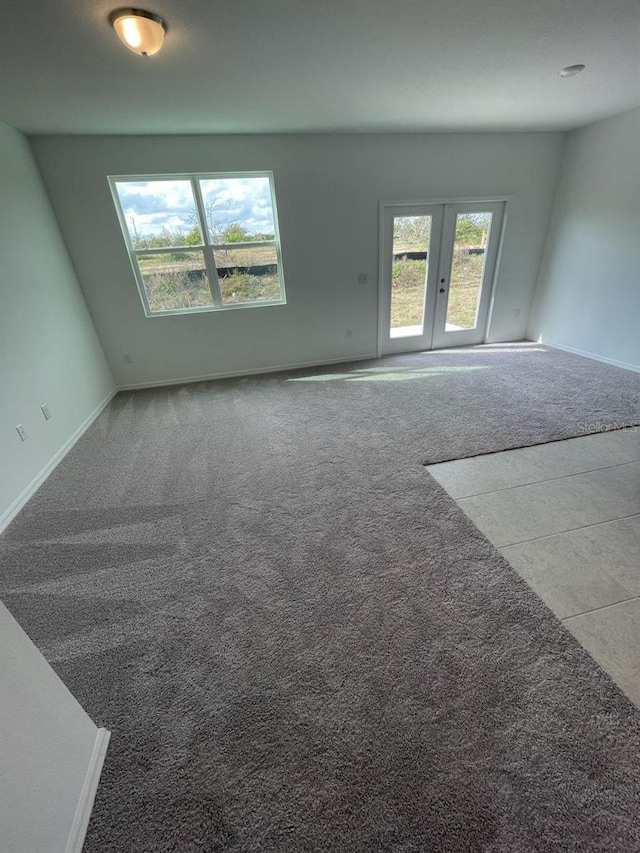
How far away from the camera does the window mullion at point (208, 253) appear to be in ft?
11.7

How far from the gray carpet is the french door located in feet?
8.41

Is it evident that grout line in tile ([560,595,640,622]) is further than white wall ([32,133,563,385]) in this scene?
No

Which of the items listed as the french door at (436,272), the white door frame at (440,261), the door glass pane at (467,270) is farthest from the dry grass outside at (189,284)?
the door glass pane at (467,270)

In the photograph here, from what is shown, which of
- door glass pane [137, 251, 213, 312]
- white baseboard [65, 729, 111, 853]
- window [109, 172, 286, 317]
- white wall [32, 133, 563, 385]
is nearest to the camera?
white baseboard [65, 729, 111, 853]

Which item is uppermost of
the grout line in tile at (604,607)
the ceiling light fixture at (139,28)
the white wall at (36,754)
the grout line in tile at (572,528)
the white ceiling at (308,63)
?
the white ceiling at (308,63)

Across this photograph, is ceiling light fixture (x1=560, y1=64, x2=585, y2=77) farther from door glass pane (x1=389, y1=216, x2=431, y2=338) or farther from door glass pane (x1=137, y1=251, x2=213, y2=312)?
door glass pane (x1=137, y1=251, x2=213, y2=312)

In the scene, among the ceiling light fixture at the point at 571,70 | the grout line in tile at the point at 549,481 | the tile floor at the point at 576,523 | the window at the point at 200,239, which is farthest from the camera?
the window at the point at 200,239

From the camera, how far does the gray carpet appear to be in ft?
3.07

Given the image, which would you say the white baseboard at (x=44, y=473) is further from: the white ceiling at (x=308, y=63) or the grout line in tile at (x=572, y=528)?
the grout line in tile at (x=572, y=528)

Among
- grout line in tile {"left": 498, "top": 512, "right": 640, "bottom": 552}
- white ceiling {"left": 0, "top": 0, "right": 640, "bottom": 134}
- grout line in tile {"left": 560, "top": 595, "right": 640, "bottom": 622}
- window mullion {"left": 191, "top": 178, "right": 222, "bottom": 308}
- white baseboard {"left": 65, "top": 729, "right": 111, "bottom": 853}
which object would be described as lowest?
grout line in tile {"left": 560, "top": 595, "right": 640, "bottom": 622}

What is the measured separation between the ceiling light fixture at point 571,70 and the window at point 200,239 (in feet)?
8.61

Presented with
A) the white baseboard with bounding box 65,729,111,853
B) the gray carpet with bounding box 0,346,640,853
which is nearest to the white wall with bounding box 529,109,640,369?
the gray carpet with bounding box 0,346,640,853

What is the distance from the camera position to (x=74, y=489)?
95.0 inches

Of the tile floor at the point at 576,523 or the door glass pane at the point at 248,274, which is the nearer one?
the tile floor at the point at 576,523
